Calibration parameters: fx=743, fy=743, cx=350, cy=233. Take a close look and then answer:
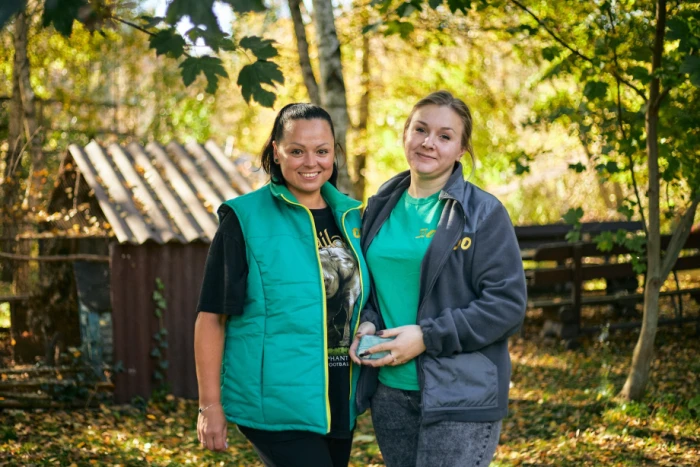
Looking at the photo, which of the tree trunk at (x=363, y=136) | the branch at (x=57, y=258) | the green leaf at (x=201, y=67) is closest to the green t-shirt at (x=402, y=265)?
the green leaf at (x=201, y=67)

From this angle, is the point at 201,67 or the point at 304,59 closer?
the point at 201,67

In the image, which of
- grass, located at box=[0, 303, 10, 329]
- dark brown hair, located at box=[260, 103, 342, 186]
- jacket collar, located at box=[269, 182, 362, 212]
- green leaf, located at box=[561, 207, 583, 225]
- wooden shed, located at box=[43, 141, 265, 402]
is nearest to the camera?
dark brown hair, located at box=[260, 103, 342, 186]

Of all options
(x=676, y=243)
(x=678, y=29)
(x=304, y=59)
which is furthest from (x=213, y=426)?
(x=676, y=243)

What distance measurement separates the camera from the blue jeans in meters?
2.68

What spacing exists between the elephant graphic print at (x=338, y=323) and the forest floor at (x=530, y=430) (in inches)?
122

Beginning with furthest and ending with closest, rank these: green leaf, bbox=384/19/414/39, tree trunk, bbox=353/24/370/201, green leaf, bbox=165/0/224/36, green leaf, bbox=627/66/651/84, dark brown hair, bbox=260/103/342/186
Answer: tree trunk, bbox=353/24/370/201 → green leaf, bbox=384/19/414/39 → green leaf, bbox=627/66/651/84 → dark brown hair, bbox=260/103/342/186 → green leaf, bbox=165/0/224/36

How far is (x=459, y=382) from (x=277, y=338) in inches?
26.7

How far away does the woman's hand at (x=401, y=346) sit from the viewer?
2697 mm

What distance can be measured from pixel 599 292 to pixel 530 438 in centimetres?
765

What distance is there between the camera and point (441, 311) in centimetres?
274

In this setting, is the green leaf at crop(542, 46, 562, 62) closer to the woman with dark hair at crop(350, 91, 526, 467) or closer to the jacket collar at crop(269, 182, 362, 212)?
the woman with dark hair at crop(350, 91, 526, 467)

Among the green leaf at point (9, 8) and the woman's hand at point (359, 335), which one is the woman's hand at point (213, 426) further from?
the green leaf at point (9, 8)

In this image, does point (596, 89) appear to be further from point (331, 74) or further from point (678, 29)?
point (331, 74)

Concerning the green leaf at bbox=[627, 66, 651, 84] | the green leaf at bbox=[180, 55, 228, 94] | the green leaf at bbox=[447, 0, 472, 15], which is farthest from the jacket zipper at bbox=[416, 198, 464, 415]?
the green leaf at bbox=[627, 66, 651, 84]
